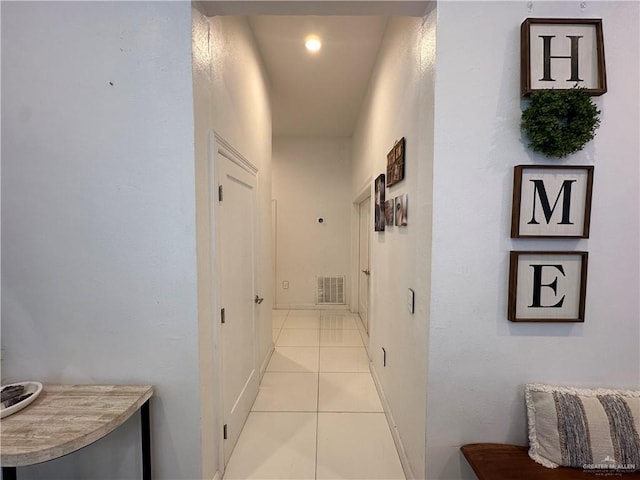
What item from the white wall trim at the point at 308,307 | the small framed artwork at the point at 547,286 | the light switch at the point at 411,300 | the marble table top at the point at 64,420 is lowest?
the white wall trim at the point at 308,307

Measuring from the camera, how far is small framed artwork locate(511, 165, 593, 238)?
1.27 meters

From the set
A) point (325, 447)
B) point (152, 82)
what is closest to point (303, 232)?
point (325, 447)

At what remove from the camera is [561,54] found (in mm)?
1242

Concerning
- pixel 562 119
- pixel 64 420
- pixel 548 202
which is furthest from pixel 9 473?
pixel 562 119

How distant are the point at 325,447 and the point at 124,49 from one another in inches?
98.7

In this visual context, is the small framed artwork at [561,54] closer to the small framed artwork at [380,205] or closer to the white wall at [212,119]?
the small framed artwork at [380,205]

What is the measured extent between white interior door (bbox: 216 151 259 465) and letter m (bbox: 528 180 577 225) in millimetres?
1557

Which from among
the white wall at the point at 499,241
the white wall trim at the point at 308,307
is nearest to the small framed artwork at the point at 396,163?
the white wall at the point at 499,241

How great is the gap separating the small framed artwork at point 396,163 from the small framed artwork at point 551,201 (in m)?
0.67

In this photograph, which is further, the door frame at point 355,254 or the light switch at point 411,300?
the door frame at point 355,254

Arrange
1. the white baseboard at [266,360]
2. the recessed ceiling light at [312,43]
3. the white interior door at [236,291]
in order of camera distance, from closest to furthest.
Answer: the white interior door at [236,291], the recessed ceiling light at [312,43], the white baseboard at [266,360]

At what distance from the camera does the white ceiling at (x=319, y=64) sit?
2232 millimetres

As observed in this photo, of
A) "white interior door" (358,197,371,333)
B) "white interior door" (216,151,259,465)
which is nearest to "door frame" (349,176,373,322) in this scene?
"white interior door" (358,197,371,333)

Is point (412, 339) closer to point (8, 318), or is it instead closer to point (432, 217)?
point (432, 217)
